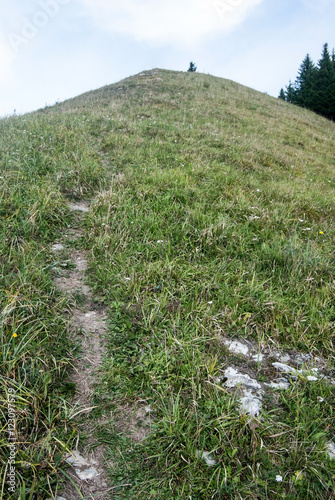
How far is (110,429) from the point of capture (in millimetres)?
2377

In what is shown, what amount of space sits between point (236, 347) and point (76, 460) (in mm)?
1741

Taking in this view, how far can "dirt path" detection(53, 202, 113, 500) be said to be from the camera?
206 cm

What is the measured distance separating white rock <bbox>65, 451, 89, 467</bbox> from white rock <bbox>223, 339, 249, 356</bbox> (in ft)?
5.29

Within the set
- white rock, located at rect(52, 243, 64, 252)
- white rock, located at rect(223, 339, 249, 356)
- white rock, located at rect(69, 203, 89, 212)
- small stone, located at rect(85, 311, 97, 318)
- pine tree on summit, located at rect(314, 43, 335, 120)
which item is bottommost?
white rock, located at rect(223, 339, 249, 356)

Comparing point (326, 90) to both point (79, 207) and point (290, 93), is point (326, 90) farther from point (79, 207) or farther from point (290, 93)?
point (79, 207)

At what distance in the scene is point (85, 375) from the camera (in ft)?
9.07

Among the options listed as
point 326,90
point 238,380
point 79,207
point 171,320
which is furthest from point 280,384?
point 326,90

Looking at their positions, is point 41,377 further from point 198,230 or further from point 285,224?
point 285,224

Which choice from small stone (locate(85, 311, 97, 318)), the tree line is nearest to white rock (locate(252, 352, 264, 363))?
small stone (locate(85, 311, 97, 318))

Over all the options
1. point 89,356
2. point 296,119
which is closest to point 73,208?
point 89,356

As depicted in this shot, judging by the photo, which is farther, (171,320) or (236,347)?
(171,320)

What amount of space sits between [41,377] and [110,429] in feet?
2.33

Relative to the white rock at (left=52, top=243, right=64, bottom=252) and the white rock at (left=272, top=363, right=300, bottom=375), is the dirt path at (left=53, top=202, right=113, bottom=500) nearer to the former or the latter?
the white rock at (left=52, top=243, right=64, bottom=252)

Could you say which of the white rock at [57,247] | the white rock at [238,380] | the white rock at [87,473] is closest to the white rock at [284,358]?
the white rock at [238,380]
